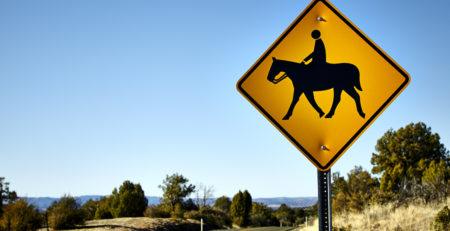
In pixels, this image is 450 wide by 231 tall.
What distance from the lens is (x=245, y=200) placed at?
52.6 m

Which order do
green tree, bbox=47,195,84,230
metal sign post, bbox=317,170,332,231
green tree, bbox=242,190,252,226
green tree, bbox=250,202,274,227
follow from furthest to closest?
green tree, bbox=250,202,274,227 < green tree, bbox=242,190,252,226 < green tree, bbox=47,195,84,230 < metal sign post, bbox=317,170,332,231

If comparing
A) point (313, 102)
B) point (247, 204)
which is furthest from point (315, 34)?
point (247, 204)

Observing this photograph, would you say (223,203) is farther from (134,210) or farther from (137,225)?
(137,225)

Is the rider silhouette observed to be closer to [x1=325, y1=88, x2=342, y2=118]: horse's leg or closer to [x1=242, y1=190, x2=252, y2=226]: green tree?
[x1=325, y1=88, x2=342, y2=118]: horse's leg

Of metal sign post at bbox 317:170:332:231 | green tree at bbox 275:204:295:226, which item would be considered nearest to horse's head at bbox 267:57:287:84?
metal sign post at bbox 317:170:332:231

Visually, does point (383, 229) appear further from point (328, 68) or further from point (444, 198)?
point (328, 68)

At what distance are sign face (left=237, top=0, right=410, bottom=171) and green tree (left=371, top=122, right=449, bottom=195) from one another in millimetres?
42016

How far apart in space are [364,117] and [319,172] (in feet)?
1.66

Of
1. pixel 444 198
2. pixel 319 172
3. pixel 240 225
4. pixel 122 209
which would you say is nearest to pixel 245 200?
pixel 240 225

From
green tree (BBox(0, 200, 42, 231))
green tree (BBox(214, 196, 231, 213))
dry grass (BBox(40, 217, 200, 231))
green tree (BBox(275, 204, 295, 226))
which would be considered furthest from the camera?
green tree (BBox(214, 196, 231, 213))

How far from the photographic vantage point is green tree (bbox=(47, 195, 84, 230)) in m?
27.3

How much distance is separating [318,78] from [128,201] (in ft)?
144

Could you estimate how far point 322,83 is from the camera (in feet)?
8.68

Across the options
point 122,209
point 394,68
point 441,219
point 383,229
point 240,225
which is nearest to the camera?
point 394,68
